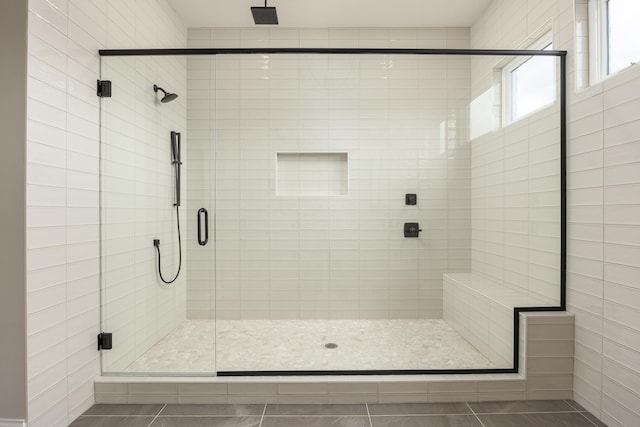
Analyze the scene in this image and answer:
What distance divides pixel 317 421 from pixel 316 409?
4.8 inches

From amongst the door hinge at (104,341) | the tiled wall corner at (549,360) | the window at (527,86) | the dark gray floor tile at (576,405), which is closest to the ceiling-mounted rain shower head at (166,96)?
the door hinge at (104,341)

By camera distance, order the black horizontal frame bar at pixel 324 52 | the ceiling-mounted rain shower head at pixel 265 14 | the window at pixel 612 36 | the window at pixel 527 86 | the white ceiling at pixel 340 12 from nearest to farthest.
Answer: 1. the window at pixel 612 36
2. the black horizontal frame bar at pixel 324 52
3. the window at pixel 527 86
4. the ceiling-mounted rain shower head at pixel 265 14
5. the white ceiling at pixel 340 12

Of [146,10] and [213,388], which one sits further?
[146,10]

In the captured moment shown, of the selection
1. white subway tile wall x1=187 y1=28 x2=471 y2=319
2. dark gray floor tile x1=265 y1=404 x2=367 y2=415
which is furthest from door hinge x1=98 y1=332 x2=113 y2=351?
dark gray floor tile x1=265 y1=404 x2=367 y2=415

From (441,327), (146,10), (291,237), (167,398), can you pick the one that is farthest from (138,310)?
(146,10)

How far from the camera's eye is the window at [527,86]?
7.70 ft

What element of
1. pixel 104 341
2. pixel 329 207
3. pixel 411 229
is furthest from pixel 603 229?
pixel 104 341

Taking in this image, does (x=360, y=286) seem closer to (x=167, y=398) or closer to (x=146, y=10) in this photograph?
(x=167, y=398)

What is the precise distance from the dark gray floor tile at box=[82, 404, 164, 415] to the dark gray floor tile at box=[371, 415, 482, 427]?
1223mm

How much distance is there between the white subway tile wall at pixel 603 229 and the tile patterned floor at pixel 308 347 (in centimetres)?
57

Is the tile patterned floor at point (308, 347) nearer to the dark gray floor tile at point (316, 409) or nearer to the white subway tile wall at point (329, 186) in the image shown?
the white subway tile wall at point (329, 186)

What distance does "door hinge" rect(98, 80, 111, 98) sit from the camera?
2207 mm

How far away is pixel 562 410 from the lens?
6.72 ft

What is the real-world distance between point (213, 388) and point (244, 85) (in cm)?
184
